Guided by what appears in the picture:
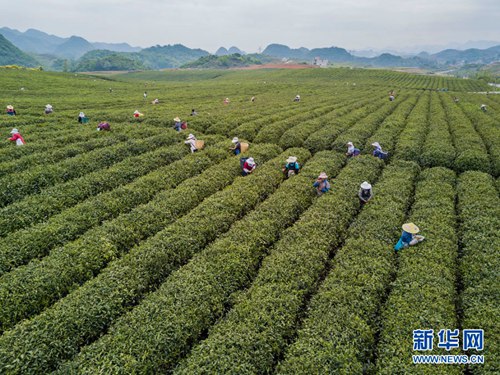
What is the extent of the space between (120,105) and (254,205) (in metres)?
32.2

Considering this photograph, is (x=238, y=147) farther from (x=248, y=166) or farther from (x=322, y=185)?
(x=322, y=185)

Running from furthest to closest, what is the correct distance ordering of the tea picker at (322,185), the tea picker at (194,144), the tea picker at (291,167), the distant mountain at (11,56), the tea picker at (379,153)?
the distant mountain at (11,56)
the tea picker at (194,144)
the tea picker at (379,153)
the tea picker at (291,167)
the tea picker at (322,185)

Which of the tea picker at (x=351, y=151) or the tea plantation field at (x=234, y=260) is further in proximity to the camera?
the tea picker at (x=351, y=151)

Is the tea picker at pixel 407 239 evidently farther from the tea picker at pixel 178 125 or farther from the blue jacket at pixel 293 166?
the tea picker at pixel 178 125

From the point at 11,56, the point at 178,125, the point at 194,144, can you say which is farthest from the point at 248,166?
the point at 11,56

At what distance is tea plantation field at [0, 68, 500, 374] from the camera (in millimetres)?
7395

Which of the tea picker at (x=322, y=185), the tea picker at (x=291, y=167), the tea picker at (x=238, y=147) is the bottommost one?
the tea picker at (x=322, y=185)

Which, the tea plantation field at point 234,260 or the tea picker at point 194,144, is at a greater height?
the tea picker at point 194,144

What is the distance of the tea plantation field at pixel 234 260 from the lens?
739 cm

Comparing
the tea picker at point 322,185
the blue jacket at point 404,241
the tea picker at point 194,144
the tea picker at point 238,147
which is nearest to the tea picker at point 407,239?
the blue jacket at point 404,241

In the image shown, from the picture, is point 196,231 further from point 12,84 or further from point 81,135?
point 12,84

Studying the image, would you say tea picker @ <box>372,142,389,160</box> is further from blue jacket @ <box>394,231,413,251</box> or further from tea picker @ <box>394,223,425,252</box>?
blue jacket @ <box>394,231,413,251</box>

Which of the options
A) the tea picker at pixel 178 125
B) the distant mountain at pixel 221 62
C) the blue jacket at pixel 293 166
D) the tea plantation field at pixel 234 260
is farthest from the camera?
the distant mountain at pixel 221 62

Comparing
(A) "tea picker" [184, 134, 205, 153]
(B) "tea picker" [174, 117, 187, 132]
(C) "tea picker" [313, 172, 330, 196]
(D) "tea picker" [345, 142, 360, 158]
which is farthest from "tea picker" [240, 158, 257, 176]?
(B) "tea picker" [174, 117, 187, 132]
